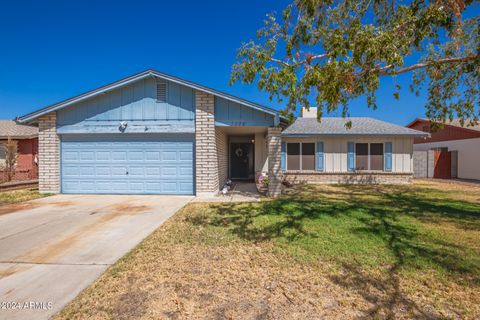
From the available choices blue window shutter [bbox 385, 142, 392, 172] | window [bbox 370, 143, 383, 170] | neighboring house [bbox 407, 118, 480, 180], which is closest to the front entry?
window [bbox 370, 143, 383, 170]

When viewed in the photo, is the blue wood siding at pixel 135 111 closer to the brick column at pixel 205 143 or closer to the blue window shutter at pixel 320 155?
the brick column at pixel 205 143

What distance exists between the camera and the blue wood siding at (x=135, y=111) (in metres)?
9.61

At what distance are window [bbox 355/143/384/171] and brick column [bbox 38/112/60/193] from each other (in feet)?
47.4

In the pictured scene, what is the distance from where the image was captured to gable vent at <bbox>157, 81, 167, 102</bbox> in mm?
9609

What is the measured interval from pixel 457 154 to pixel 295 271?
19.9 meters

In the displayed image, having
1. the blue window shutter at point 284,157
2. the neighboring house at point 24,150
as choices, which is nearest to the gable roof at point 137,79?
the blue window shutter at point 284,157

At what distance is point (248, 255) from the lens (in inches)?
161

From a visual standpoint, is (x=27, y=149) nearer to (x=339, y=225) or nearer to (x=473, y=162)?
(x=339, y=225)

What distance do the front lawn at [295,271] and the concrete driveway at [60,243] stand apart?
0.33 meters

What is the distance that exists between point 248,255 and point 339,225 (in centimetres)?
267

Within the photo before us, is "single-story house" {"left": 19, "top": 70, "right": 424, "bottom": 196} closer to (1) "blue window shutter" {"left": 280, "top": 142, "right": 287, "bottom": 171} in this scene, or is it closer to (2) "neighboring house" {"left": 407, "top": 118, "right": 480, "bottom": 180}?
(1) "blue window shutter" {"left": 280, "top": 142, "right": 287, "bottom": 171}

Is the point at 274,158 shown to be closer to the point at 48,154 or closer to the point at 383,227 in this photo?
the point at 383,227

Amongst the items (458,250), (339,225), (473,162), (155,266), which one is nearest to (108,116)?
(155,266)

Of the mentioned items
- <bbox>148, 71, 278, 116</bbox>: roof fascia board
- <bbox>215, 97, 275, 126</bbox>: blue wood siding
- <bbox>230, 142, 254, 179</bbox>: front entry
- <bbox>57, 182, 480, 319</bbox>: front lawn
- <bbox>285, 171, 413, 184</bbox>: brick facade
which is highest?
<bbox>148, 71, 278, 116</bbox>: roof fascia board
